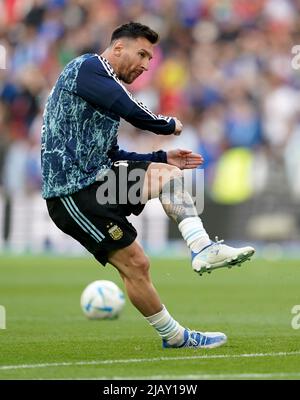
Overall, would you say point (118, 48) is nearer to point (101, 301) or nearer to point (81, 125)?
point (81, 125)

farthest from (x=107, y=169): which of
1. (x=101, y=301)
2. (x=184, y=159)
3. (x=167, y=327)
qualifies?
(x=101, y=301)

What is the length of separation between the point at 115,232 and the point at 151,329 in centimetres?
242

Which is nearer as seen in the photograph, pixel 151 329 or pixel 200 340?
pixel 200 340

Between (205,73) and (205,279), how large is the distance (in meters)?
7.58

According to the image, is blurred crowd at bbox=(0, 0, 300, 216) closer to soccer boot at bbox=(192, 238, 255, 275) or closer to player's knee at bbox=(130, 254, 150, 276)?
player's knee at bbox=(130, 254, 150, 276)

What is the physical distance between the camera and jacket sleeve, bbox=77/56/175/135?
829 cm

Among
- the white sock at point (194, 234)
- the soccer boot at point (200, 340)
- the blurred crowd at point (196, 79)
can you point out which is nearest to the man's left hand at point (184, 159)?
the white sock at point (194, 234)

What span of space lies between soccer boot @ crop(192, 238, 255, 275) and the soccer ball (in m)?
3.33

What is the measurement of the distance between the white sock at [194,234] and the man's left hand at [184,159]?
1.59 ft

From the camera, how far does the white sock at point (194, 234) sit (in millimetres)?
8328

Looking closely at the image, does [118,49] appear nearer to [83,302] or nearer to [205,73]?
[83,302]

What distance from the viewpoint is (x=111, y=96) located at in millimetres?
8289

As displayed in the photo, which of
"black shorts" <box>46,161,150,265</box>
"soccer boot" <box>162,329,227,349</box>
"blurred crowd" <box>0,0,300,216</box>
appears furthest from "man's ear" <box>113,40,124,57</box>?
"blurred crowd" <box>0,0,300,216</box>
